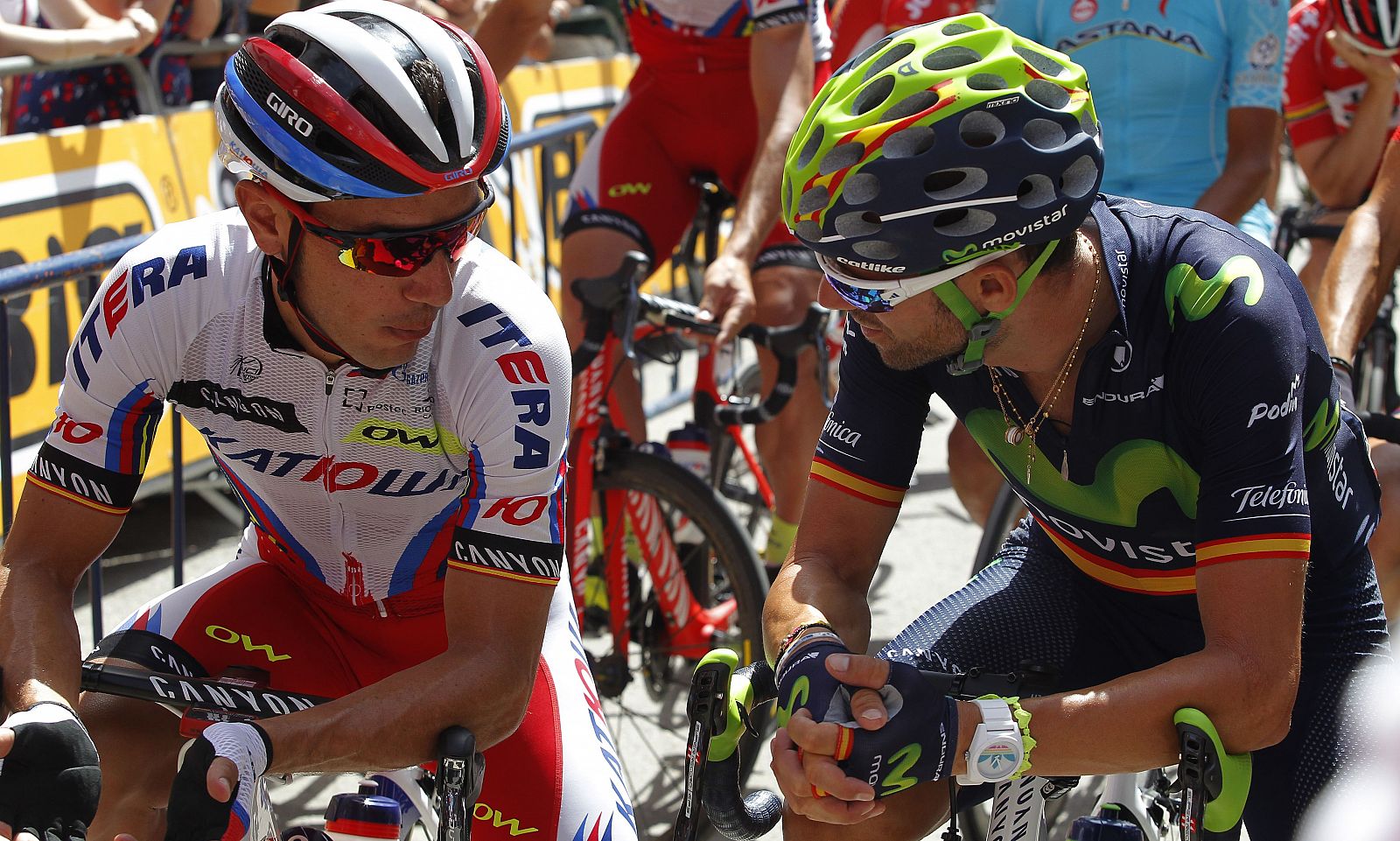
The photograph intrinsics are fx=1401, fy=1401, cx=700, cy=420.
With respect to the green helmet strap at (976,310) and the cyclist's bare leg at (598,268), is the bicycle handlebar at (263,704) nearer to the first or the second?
the green helmet strap at (976,310)

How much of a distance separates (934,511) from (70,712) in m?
4.70

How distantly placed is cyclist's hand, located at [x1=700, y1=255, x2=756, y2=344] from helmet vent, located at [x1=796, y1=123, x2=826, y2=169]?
143cm

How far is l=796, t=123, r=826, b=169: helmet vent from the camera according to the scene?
2.29m

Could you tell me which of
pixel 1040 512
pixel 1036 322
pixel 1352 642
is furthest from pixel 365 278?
pixel 1352 642

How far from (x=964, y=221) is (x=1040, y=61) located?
350 mm

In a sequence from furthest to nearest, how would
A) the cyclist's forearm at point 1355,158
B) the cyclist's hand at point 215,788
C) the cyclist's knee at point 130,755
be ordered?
the cyclist's forearm at point 1355,158, the cyclist's knee at point 130,755, the cyclist's hand at point 215,788

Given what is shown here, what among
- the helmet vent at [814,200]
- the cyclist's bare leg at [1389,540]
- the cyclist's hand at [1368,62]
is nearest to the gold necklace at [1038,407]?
the helmet vent at [814,200]

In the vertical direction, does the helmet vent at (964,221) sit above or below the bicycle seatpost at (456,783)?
above

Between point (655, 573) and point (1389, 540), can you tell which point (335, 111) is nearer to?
point (655, 573)

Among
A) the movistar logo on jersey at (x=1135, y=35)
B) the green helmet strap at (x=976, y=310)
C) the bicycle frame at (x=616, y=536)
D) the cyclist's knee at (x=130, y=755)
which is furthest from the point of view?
the movistar logo on jersey at (x=1135, y=35)

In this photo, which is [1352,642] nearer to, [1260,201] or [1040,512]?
[1040,512]

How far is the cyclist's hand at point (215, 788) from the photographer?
1.94m

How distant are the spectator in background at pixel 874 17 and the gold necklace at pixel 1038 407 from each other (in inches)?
155

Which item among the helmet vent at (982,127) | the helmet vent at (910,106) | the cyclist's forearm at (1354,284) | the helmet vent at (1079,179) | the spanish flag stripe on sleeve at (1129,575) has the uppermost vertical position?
the helmet vent at (910,106)
